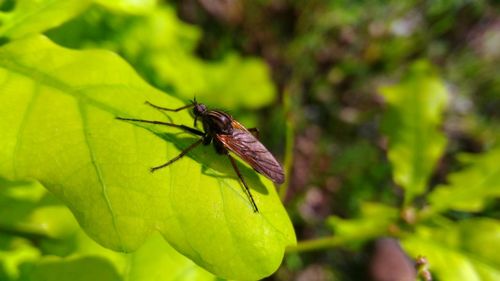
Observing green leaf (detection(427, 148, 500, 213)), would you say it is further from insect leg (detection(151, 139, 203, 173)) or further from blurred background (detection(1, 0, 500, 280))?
insect leg (detection(151, 139, 203, 173))

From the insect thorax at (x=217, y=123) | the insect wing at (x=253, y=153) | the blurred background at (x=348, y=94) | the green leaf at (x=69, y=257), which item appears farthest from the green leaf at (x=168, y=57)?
the insect wing at (x=253, y=153)

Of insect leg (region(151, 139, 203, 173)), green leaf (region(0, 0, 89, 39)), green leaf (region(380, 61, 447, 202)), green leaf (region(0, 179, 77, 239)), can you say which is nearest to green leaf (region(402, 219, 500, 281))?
green leaf (region(380, 61, 447, 202))

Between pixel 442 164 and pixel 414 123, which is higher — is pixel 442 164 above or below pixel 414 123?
below

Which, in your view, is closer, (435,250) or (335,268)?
(435,250)

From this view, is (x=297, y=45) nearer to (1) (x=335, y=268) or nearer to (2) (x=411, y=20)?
(2) (x=411, y=20)

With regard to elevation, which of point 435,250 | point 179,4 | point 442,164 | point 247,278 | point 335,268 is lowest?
point 335,268

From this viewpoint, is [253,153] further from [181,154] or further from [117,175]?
[117,175]

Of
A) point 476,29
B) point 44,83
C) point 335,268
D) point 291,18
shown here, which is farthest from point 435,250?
point 476,29
